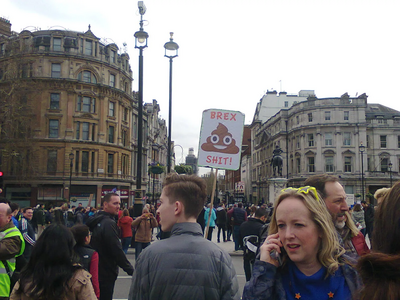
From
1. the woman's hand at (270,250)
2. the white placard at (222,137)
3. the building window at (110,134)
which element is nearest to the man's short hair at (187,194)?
the woman's hand at (270,250)

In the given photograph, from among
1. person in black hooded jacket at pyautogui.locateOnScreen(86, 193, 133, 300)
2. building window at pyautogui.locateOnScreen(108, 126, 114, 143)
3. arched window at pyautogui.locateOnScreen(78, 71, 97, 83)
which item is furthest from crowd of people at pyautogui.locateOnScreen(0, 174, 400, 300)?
building window at pyautogui.locateOnScreen(108, 126, 114, 143)

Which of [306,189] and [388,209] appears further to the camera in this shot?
[306,189]

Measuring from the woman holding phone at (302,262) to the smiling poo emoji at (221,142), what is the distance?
4329 mm

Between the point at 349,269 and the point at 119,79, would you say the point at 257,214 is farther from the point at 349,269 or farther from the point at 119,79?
the point at 119,79

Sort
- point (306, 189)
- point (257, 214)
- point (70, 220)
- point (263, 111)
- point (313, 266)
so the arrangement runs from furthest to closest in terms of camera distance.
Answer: point (263, 111) → point (70, 220) → point (257, 214) → point (306, 189) → point (313, 266)

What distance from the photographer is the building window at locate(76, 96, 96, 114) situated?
143 ft

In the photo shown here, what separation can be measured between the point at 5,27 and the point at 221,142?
51.2 m

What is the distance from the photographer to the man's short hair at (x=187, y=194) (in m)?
2.89

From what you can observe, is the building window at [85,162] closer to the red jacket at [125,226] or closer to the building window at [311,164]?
the red jacket at [125,226]

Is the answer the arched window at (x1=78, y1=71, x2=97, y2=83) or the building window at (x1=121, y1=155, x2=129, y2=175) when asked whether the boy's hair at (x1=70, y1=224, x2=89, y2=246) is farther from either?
the building window at (x1=121, y1=155, x2=129, y2=175)

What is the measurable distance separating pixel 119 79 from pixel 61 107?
30.2 ft

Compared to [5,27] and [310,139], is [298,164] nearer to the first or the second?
[310,139]

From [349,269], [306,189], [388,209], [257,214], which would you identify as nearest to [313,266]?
[349,269]

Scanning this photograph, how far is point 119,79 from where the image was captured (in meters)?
47.8
